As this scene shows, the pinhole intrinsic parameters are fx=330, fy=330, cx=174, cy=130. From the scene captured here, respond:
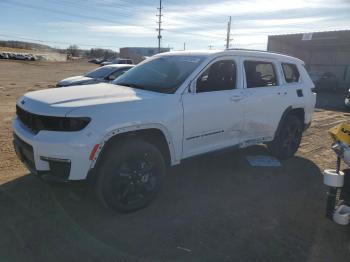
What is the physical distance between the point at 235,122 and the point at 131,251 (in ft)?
7.99

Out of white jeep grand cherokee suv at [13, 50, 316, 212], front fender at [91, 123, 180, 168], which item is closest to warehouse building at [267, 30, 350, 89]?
white jeep grand cherokee suv at [13, 50, 316, 212]

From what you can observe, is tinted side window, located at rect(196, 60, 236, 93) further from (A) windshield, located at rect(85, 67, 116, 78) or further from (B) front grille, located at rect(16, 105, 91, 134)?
(A) windshield, located at rect(85, 67, 116, 78)

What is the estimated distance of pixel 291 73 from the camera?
19.8 ft

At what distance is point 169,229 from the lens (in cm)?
355

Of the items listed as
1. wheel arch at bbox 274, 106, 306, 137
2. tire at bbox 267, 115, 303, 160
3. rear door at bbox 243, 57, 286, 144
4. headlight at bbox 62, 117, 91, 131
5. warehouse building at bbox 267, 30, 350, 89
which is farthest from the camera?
warehouse building at bbox 267, 30, 350, 89

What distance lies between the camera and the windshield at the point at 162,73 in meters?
4.22

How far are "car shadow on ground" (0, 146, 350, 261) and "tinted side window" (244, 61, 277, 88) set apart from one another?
1553mm

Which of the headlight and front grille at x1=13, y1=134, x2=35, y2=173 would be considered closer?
the headlight

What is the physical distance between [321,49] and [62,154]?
32.9 meters

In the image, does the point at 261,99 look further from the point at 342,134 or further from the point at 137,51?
the point at 137,51

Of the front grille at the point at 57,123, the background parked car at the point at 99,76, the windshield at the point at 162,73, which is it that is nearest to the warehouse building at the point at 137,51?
the background parked car at the point at 99,76

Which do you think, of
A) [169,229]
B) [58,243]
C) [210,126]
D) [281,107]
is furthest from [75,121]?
[281,107]

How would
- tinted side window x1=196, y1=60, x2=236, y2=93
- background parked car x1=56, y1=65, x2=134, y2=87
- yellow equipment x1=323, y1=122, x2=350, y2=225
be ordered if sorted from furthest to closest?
background parked car x1=56, y1=65, x2=134, y2=87, tinted side window x1=196, y1=60, x2=236, y2=93, yellow equipment x1=323, y1=122, x2=350, y2=225

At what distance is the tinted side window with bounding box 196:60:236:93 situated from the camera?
14.3 feet
